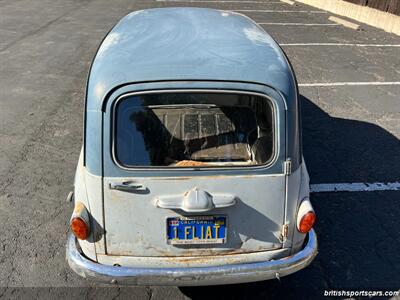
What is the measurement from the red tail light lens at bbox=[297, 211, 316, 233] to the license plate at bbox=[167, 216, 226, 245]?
60 cm

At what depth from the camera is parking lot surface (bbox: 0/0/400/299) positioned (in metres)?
3.69

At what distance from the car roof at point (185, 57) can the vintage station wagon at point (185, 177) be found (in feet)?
0.03

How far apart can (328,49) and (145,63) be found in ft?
31.2

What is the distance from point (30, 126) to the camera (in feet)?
21.4

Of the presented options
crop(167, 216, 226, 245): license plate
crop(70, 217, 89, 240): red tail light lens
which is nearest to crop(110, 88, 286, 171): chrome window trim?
crop(167, 216, 226, 245): license plate

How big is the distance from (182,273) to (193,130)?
116 cm

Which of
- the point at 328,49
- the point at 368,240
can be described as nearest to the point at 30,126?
the point at 368,240

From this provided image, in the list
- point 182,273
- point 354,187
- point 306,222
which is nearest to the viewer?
point 182,273

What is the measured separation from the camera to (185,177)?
9.63 ft
